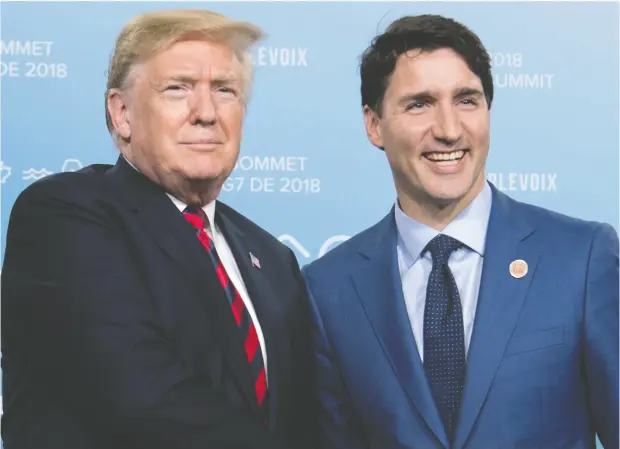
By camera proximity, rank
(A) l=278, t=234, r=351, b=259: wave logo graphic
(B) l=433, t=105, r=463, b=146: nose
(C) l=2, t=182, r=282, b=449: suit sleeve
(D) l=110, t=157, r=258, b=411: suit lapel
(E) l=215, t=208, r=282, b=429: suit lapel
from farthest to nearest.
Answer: (A) l=278, t=234, r=351, b=259: wave logo graphic → (B) l=433, t=105, r=463, b=146: nose → (E) l=215, t=208, r=282, b=429: suit lapel → (D) l=110, t=157, r=258, b=411: suit lapel → (C) l=2, t=182, r=282, b=449: suit sleeve

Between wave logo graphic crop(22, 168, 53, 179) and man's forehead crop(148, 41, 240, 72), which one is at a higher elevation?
man's forehead crop(148, 41, 240, 72)

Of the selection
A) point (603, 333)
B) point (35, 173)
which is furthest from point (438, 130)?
point (35, 173)

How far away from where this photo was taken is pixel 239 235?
8.25ft

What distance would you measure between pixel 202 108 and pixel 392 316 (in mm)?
755

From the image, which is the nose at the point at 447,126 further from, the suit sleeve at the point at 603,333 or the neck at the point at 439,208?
the suit sleeve at the point at 603,333

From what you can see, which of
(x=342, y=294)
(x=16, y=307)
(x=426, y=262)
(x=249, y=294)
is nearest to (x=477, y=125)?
(x=426, y=262)

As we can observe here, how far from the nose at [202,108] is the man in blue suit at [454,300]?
513mm

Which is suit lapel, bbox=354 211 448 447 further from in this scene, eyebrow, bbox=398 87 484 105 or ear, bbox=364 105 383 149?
eyebrow, bbox=398 87 484 105

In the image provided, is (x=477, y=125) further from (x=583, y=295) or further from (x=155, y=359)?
(x=155, y=359)

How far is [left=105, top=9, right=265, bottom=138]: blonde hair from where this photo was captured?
2.33 m

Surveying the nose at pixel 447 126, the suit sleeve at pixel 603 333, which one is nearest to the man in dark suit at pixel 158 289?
the nose at pixel 447 126

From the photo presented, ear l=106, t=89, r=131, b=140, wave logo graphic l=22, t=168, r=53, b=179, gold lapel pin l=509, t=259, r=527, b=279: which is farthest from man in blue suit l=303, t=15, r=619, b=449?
wave logo graphic l=22, t=168, r=53, b=179

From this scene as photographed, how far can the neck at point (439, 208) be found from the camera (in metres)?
2.41

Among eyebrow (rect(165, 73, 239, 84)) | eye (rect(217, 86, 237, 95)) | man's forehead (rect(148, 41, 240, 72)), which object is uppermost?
man's forehead (rect(148, 41, 240, 72))
